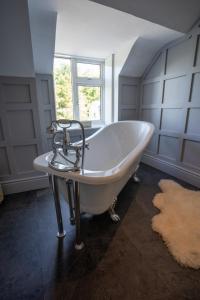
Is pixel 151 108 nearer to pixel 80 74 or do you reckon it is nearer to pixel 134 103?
pixel 134 103

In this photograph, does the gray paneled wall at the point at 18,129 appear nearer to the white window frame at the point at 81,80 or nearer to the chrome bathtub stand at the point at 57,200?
the chrome bathtub stand at the point at 57,200

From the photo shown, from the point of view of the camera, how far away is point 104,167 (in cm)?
200

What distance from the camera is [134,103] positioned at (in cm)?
274

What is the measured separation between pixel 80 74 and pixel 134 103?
3.51 ft

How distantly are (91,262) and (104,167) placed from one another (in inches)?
43.7

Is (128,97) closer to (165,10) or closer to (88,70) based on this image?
(88,70)

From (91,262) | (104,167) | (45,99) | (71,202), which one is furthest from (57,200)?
(45,99)

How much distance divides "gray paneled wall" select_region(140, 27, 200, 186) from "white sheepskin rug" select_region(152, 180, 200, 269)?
1.45ft

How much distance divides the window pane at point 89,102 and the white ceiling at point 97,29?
1.95ft

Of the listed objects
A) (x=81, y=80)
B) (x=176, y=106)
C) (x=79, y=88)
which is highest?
(x=81, y=80)

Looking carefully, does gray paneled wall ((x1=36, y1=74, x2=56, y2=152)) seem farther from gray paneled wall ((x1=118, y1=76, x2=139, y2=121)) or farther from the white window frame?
gray paneled wall ((x1=118, y1=76, x2=139, y2=121))

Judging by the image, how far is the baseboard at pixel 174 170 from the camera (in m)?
1.99

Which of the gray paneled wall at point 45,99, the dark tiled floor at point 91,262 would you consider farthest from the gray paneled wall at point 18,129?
the dark tiled floor at point 91,262

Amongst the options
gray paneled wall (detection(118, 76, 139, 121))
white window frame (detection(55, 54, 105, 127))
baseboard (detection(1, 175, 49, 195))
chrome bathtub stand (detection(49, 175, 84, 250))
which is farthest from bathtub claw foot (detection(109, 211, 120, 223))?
white window frame (detection(55, 54, 105, 127))
